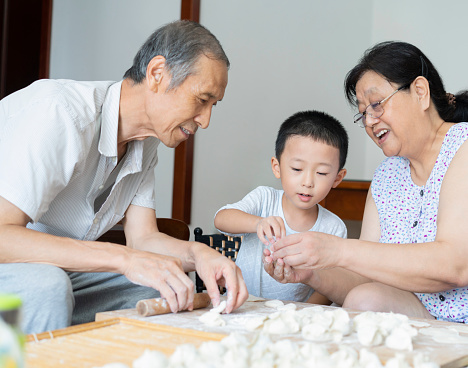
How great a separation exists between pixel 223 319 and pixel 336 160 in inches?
36.6

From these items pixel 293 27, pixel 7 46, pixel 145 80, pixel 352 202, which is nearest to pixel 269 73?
pixel 293 27

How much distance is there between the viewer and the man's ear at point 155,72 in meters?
1.71

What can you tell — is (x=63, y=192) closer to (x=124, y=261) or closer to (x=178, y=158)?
(x=124, y=261)

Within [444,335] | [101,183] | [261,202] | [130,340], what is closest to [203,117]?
[101,183]

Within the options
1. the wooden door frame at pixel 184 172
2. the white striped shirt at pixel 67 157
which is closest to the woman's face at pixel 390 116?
the white striped shirt at pixel 67 157

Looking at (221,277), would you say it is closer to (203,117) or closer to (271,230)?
(271,230)

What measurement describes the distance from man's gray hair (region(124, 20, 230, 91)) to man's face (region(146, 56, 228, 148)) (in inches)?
0.7

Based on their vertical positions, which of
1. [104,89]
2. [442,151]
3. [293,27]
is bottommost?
[442,151]

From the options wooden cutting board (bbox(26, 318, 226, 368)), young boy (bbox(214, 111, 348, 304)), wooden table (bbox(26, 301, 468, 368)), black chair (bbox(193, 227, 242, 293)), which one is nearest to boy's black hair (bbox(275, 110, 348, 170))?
young boy (bbox(214, 111, 348, 304))

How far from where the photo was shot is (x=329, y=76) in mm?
4172

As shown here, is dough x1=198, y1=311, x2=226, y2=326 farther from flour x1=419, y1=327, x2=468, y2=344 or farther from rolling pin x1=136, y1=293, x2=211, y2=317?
flour x1=419, y1=327, x2=468, y2=344

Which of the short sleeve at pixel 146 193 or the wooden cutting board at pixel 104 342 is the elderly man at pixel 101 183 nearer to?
the short sleeve at pixel 146 193

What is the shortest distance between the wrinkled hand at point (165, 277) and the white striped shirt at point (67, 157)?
31 cm

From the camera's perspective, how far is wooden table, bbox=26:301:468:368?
3.24 feet
